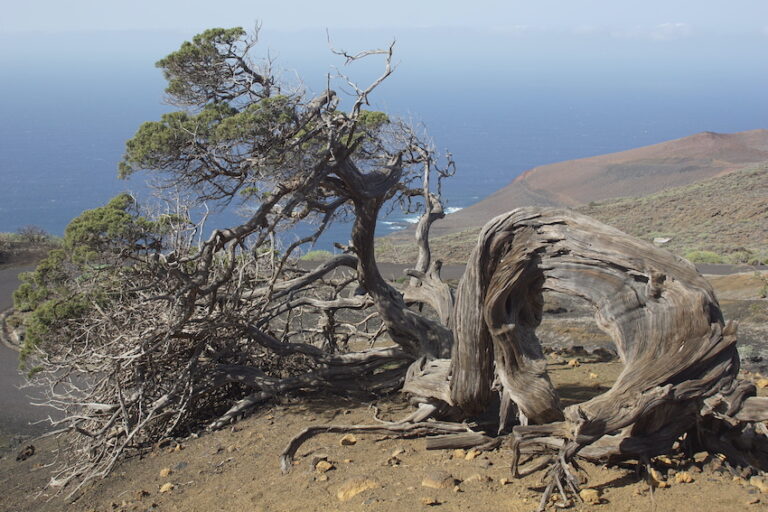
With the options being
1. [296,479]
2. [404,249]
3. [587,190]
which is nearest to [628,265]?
[296,479]

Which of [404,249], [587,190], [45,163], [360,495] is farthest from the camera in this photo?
[45,163]

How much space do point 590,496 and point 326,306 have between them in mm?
4685

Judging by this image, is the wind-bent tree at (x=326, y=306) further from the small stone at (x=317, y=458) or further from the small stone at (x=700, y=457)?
the small stone at (x=317, y=458)

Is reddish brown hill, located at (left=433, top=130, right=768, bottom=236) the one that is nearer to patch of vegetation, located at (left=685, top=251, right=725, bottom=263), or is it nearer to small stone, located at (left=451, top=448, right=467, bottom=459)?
→ patch of vegetation, located at (left=685, top=251, right=725, bottom=263)

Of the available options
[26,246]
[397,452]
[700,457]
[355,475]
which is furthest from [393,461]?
[26,246]

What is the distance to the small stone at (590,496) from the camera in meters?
4.76

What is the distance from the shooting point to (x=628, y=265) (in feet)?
16.1

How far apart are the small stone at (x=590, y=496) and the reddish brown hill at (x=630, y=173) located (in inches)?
1609

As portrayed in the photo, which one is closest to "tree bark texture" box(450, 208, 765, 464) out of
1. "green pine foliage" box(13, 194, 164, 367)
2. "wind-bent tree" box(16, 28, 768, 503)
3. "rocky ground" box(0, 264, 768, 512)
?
"wind-bent tree" box(16, 28, 768, 503)

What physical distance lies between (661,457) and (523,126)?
628 feet

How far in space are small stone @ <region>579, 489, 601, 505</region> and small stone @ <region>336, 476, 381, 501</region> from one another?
153 cm

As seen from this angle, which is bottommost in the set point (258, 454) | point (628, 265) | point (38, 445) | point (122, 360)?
point (38, 445)

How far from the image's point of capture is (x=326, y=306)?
8922 millimetres

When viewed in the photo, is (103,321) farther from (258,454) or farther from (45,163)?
(45,163)
